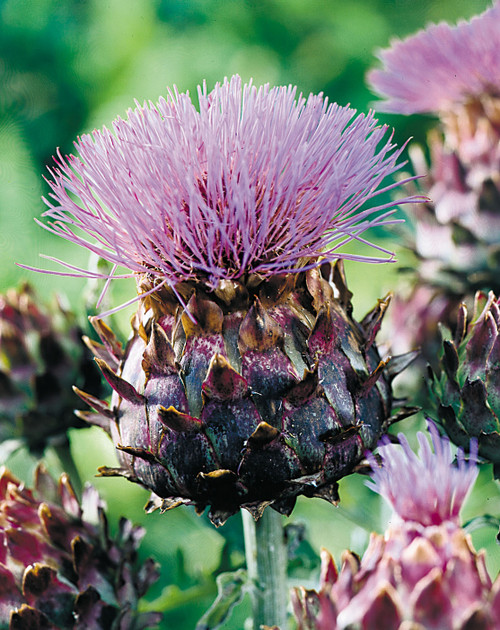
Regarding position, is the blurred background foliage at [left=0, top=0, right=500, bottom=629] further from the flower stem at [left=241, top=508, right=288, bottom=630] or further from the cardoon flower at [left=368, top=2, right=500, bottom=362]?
the flower stem at [left=241, top=508, right=288, bottom=630]

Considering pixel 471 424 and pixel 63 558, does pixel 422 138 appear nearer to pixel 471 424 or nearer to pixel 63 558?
pixel 471 424

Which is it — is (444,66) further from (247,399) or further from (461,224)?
(247,399)

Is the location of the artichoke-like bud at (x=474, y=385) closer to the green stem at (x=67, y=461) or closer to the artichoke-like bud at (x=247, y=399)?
the artichoke-like bud at (x=247, y=399)

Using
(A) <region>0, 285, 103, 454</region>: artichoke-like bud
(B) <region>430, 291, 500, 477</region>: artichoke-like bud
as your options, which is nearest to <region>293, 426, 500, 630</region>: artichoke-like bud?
(B) <region>430, 291, 500, 477</region>: artichoke-like bud

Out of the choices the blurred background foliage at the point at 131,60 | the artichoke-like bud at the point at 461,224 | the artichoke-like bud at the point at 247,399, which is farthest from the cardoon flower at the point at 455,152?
the blurred background foliage at the point at 131,60

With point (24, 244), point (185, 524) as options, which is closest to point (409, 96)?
point (185, 524)

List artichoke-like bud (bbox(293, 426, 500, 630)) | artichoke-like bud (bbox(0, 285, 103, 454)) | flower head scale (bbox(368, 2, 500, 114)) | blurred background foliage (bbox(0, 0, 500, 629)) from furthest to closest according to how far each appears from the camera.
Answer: blurred background foliage (bbox(0, 0, 500, 629)) < flower head scale (bbox(368, 2, 500, 114)) < artichoke-like bud (bbox(0, 285, 103, 454)) < artichoke-like bud (bbox(293, 426, 500, 630))

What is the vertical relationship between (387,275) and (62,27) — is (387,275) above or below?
below
